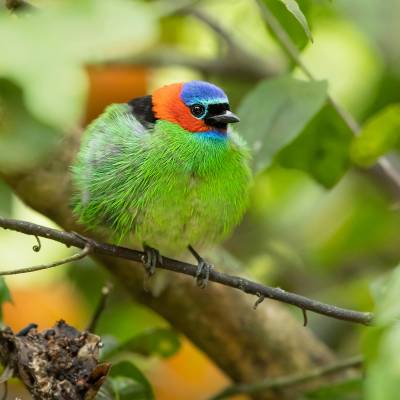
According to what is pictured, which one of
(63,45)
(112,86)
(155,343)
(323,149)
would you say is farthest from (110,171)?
(112,86)

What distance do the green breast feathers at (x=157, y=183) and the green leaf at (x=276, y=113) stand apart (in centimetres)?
9

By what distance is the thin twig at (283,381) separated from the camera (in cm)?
303

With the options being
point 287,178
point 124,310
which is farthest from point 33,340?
point 287,178

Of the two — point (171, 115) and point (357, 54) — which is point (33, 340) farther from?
point (357, 54)

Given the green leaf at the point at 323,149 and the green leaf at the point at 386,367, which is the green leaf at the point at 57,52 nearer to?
the green leaf at the point at 386,367

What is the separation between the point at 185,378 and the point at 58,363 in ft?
6.31

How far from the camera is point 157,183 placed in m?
2.61

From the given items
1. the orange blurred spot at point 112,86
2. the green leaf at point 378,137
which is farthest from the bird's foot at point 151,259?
the orange blurred spot at point 112,86

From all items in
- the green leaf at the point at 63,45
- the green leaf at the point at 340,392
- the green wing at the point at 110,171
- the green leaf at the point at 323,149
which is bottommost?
the green leaf at the point at 63,45

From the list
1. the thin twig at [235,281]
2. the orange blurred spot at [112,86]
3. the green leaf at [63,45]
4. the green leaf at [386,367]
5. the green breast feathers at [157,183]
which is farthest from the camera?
the orange blurred spot at [112,86]

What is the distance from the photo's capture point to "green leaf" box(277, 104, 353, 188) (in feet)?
10.0

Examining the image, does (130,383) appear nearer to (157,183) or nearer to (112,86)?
(157,183)

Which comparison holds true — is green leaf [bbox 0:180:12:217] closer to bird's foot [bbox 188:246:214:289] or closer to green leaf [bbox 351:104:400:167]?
bird's foot [bbox 188:246:214:289]

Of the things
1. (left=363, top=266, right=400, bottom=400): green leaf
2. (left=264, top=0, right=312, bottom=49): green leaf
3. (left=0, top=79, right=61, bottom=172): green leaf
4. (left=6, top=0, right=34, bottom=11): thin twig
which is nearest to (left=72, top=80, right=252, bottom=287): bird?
(left=264, top=0, right=312, bottom=49): green leaf
